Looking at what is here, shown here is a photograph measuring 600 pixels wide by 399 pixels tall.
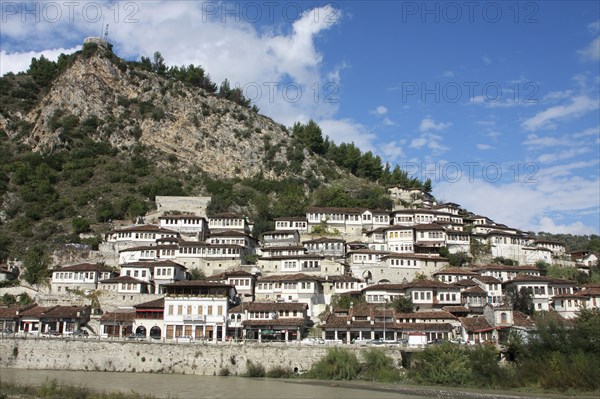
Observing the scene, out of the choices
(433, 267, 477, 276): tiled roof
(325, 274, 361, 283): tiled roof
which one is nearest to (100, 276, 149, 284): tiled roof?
(325, 274, 361, 283): tiled roof

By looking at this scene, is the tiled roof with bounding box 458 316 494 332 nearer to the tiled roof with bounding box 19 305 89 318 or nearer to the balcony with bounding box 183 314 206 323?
the balcony with bounding box 183 314 206 323

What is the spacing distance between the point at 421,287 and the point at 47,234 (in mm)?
49493

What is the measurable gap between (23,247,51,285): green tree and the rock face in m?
43.4

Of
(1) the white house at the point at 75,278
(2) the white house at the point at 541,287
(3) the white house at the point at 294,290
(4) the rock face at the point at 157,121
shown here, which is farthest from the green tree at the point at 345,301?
(4) the rock face at the point at 157,121

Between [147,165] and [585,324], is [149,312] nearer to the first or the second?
[585,324]

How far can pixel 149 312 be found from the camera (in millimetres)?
54062

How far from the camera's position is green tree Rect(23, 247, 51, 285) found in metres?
62.8

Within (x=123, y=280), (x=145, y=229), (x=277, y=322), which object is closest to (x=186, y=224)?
(x=145, y=229)

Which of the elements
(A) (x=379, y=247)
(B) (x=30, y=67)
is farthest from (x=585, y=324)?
(B) (x=30, y=67)

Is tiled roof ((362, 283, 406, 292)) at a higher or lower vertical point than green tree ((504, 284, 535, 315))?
higher

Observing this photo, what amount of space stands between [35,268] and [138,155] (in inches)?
1828

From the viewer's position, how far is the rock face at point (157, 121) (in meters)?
111

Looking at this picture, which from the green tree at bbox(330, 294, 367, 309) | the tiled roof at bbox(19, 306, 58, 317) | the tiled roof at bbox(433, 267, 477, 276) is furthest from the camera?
the tiled roof at bbox(433, 267, 477, 276)

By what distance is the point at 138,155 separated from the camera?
107062 millimetres
